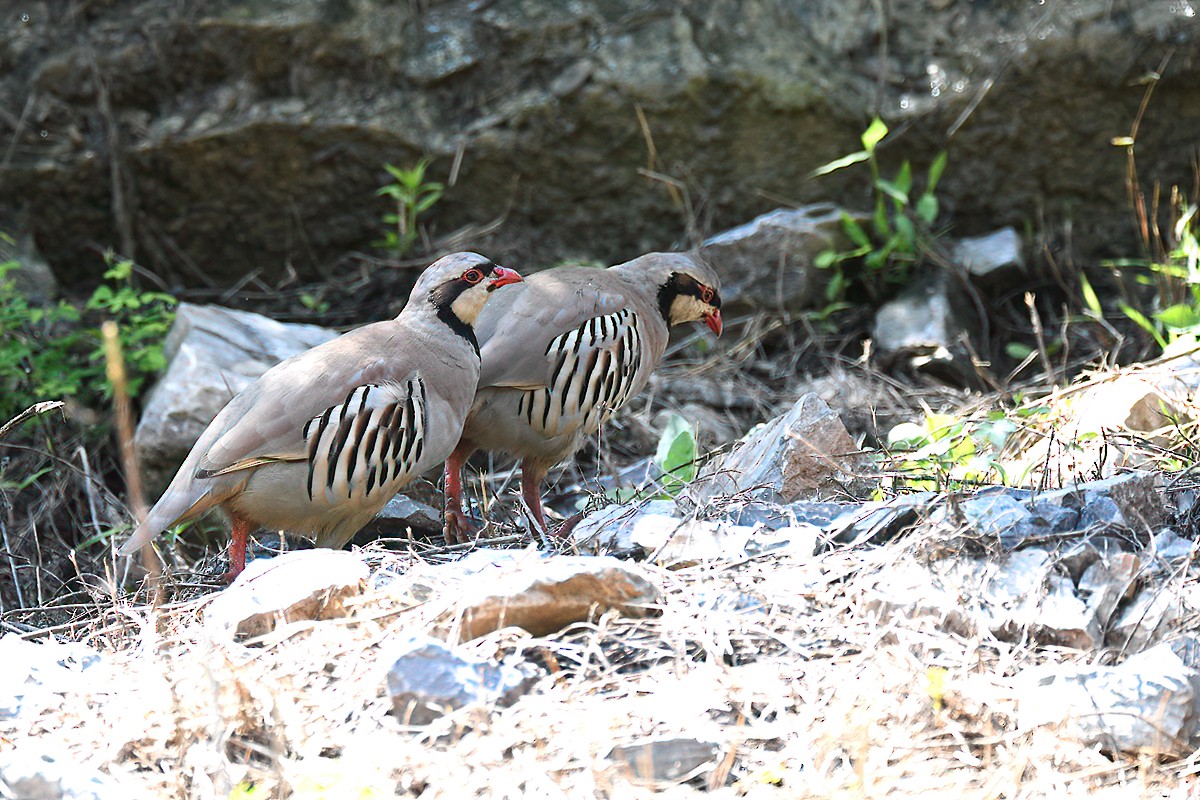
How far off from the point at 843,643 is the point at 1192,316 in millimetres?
3185

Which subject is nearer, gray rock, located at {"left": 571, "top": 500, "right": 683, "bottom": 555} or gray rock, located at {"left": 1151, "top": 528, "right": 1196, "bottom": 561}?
gray rock, located at {"left": 1151, "top": 528, "right": 1196, "bottom": 561}

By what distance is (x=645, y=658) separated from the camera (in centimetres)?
285

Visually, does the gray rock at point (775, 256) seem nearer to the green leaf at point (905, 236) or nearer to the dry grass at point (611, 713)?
the green leaf at point (905, 236)

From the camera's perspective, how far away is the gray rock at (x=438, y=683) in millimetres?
2570

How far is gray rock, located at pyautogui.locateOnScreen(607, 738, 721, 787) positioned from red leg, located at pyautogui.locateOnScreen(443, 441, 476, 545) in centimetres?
201

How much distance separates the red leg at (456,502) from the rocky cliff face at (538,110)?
227 centimetres

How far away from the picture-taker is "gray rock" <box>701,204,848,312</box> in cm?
642

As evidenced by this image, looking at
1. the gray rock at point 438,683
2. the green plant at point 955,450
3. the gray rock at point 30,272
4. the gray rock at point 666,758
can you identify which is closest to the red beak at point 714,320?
the green plant at point 955,450

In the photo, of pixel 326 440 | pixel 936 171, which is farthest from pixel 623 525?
pixel 936 171

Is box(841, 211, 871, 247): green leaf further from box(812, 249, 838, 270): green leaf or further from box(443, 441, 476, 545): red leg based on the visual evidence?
box(443, 441, 476, 545): red leg

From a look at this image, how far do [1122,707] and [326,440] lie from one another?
2253 mm

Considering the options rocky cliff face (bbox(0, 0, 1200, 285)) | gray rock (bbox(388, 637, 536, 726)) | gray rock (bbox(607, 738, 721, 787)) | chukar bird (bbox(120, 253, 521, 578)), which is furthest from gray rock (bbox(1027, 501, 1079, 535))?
rocky cliff face (bbox(0, 0, 1200, 285))

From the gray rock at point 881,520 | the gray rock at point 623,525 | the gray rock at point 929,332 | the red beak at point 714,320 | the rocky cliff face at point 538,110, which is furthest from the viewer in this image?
the rocky cliff face at point 538,110

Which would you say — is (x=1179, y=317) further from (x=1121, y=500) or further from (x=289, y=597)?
(x=289, y=597)
